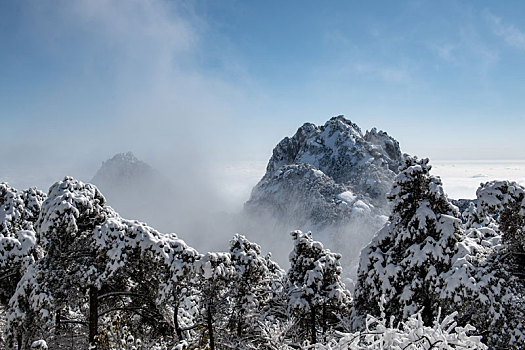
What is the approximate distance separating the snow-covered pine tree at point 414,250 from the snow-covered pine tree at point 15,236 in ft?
37.1

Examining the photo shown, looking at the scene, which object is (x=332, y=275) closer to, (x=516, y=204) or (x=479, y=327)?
(x=479, y=327)

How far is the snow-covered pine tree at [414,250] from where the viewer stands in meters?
10.6

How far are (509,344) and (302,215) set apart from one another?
99966mm

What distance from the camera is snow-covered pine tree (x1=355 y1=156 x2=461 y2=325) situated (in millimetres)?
10633

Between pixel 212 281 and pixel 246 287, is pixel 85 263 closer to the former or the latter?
pixel 212 281

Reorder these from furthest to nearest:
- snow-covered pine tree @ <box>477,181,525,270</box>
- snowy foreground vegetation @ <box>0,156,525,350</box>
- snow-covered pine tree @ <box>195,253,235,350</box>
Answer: snow-covered pine tree @ <box>477,181,525,270</box>, snow-covered pine tree @ <box>195,253,235,350</box>, snowy foreground vegetation @ <box>0,156,525,350</box>

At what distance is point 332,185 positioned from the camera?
109 m

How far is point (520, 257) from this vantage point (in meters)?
10.6

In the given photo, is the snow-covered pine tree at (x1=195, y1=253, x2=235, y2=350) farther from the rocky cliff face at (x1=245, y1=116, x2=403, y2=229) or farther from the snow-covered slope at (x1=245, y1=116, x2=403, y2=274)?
the rocky cliff face at (x1=245, y1=116, x2=403, y2=229)

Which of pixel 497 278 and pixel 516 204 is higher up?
pixel 516 204

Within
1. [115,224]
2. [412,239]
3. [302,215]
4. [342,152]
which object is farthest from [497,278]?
[342,152]

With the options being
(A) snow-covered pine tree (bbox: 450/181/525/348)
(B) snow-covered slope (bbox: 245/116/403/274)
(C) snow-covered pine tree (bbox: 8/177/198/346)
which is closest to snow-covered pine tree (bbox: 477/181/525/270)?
(A) snow-covered pine tree (bbox: 450/181/525/348)

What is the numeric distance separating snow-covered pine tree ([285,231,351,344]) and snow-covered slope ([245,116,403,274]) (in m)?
73.3

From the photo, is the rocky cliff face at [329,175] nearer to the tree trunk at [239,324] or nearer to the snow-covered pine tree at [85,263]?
the tree trunk at [239,324]
